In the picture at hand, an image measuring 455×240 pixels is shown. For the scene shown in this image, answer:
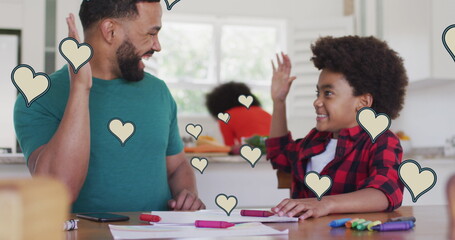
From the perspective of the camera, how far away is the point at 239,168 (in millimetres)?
2287

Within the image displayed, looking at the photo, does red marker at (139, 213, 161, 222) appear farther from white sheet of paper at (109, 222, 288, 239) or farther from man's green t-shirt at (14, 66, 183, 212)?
man's green t-shirt at (14, 66, 183, 212)

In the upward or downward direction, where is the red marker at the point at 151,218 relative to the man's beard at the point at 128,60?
downward

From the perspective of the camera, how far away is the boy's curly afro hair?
147 centimetres

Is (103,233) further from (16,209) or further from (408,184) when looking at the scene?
(16,209)

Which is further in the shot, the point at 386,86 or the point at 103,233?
the point at 386,86

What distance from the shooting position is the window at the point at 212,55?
14.9ft

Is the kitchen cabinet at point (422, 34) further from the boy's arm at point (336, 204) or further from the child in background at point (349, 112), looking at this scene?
the boy's arm at point (336, 204)

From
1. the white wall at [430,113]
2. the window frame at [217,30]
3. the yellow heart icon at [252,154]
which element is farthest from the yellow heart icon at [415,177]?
the window frame at [217,30]

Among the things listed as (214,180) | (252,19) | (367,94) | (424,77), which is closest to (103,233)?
(367,94)

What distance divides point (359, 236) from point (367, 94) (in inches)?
31.2

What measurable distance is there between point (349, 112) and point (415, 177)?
544 mm

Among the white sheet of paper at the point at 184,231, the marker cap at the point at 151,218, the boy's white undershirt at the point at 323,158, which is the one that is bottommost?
the white sheet of paper at the point at 184,231

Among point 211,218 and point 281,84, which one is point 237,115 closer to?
point 281,84

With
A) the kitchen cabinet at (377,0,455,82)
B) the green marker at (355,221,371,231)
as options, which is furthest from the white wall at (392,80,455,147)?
the green marker at (355,221,371,231)
